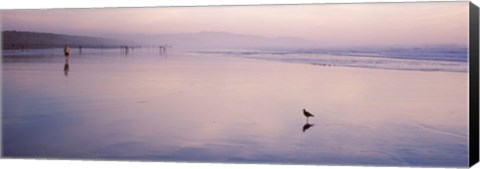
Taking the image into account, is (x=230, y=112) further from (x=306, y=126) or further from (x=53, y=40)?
(x=53, y=40)

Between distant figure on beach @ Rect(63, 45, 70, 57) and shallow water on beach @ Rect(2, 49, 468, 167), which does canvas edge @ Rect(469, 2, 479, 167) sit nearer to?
shallow water on beach @ Rect(2, 49, 468, 167)

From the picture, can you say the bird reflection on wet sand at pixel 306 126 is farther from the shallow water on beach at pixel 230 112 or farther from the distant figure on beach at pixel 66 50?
the distant figure on beach at pixel 66 50

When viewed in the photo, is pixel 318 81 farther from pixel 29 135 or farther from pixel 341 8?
pixel 29 135

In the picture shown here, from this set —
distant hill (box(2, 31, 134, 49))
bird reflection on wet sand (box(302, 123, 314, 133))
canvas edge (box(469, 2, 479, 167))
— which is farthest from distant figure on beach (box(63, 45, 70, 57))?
canvas edge (box(469, 2, 479, 167))

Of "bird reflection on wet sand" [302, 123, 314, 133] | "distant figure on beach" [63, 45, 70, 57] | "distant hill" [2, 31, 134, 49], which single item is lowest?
"bird reflection on wet sand" [302, 123, 314, 133]

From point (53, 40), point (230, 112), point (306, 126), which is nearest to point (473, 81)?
point (306, 126)

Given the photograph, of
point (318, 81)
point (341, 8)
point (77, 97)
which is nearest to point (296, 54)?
point (318, 81)
